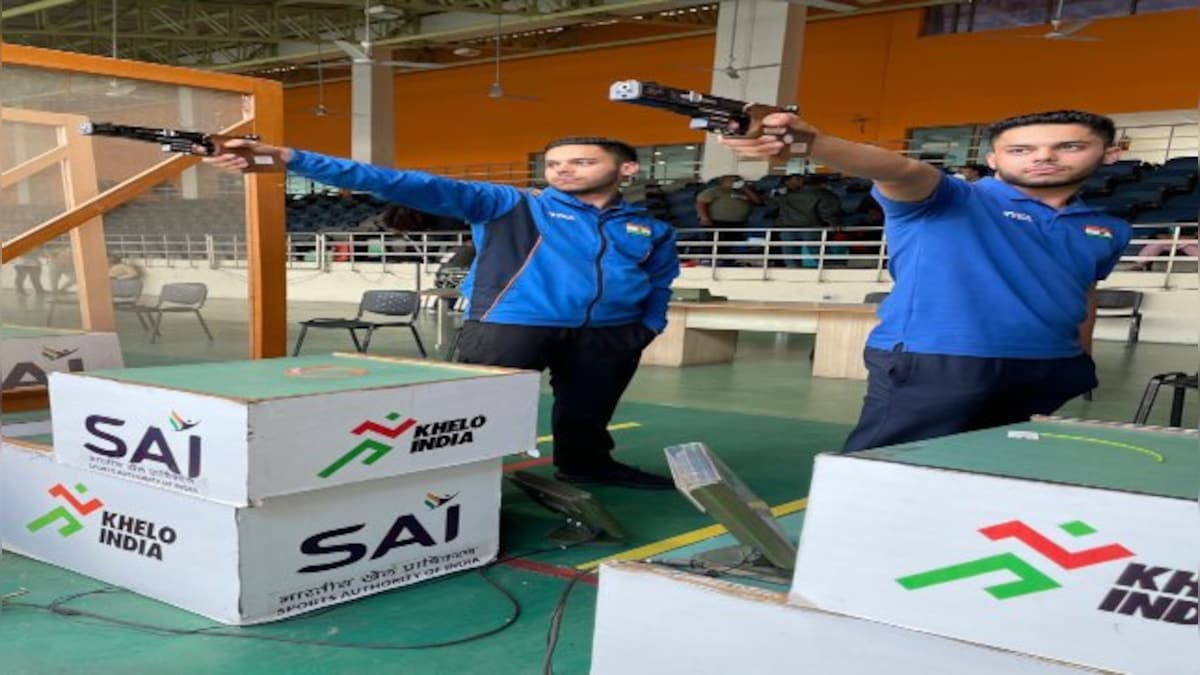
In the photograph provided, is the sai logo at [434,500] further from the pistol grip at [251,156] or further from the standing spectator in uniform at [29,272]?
the standing spectator in uniform at [29,272]

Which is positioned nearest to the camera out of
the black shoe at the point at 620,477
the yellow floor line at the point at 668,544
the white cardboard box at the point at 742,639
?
the white cardboard box at the point at 742,639

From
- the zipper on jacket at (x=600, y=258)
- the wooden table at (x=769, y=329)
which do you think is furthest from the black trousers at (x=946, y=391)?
the wooden table at (x=769, y=329)

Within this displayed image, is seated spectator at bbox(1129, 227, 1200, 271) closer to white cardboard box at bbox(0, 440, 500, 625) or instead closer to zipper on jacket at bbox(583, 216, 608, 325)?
zipper on jacket at bbox(583, 216, 608, 325)

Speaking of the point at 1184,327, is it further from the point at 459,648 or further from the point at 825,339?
the point at 459,648

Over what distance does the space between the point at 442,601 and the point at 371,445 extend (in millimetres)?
454

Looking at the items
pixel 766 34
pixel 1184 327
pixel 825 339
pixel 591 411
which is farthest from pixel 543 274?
pixel 766 34

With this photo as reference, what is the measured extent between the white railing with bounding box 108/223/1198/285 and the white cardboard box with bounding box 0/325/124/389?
1.12 feet

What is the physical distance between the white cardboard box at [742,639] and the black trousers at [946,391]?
105cm

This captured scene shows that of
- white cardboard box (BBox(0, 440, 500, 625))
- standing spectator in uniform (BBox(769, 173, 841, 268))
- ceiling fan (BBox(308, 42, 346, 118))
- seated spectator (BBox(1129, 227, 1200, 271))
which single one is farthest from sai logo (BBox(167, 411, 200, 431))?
ceiling fan (BBox(308, 42, 346, 118))

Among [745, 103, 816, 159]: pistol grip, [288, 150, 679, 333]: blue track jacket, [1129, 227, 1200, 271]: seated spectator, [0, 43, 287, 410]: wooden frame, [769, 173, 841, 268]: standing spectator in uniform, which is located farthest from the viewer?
[769, 173, 841, 268]: standing spectator in uniform

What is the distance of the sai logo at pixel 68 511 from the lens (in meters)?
2.28

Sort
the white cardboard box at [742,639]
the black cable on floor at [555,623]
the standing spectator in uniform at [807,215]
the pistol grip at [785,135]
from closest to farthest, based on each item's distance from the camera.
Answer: the white cardboard box at [742,639], the pistol grip at [785,135], the black cable on floor at [555,623], the standing spectator in uniform at [807,215]

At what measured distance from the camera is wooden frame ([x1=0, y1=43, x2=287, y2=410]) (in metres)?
2.96

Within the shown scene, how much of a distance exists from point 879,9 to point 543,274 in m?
16.1
